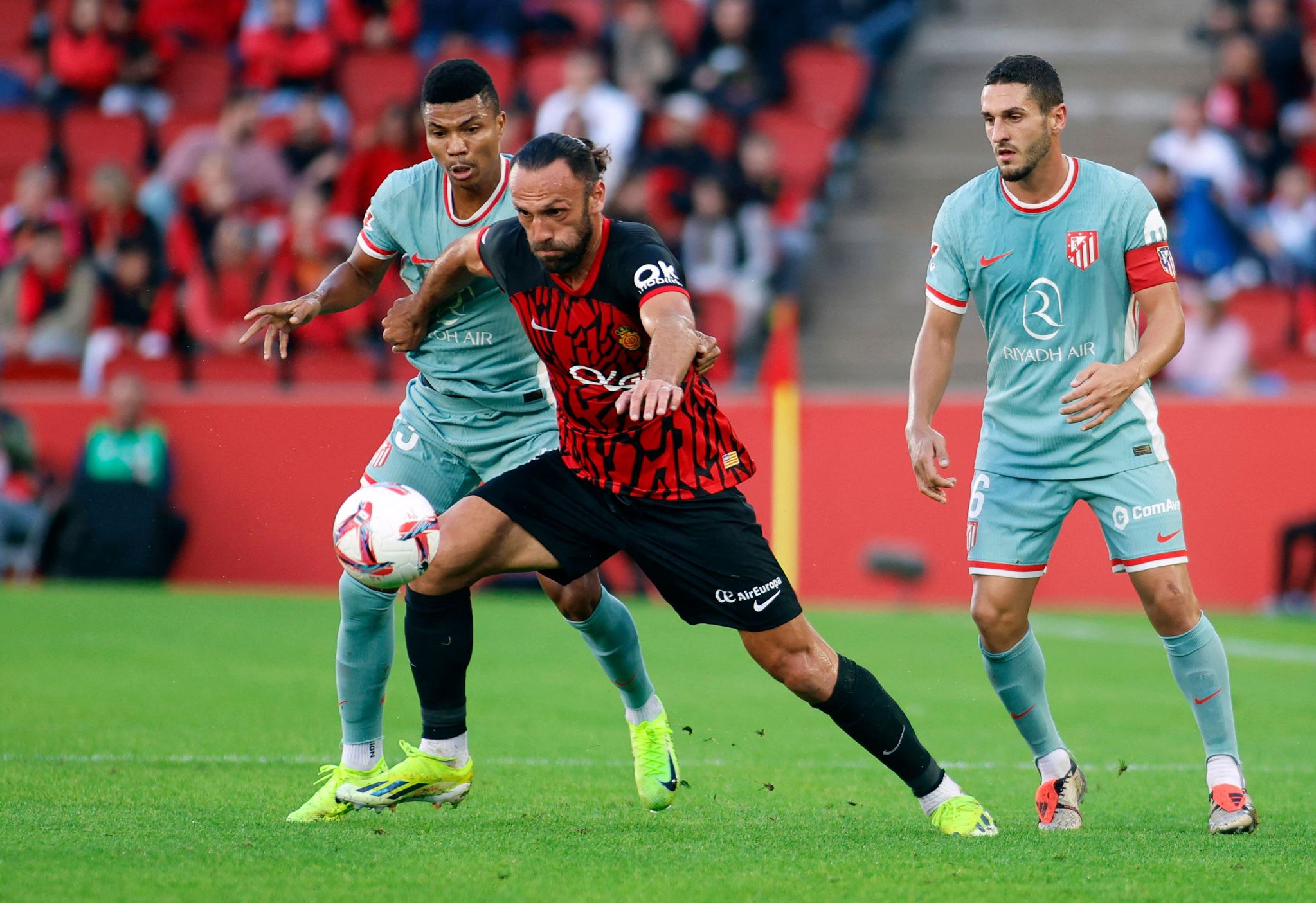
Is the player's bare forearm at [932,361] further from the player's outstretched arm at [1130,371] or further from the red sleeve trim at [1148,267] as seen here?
the red sleeve trim at [1148,267]

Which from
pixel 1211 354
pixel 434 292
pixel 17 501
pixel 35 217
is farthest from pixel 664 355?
pixel 35 217

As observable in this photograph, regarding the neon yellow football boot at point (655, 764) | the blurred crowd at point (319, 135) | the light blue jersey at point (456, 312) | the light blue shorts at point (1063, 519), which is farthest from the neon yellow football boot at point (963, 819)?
the blurred crowd at point (319, 135)

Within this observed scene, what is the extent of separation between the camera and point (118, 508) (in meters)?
13.3

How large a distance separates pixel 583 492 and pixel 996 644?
59.2 inches

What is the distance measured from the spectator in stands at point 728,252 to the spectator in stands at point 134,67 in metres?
5.84

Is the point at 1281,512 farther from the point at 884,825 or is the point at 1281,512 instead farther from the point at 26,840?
the point at 26,840

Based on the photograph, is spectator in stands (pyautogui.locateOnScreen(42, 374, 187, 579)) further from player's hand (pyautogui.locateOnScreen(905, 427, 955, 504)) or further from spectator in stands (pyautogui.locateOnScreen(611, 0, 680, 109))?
player's hand (pyautogui.locateOnScreen(905, 427, 955, 504))

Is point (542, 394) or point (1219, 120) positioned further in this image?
point (1219, 120)

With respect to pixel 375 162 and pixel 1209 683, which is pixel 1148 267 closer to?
pixel 1209 683

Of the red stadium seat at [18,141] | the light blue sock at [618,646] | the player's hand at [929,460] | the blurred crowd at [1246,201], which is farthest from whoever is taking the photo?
the red stadium seat at [18,141]

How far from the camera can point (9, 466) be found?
13492 mm

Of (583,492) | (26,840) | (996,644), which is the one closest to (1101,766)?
(996,644)

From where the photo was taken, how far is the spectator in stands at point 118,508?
43.7 ft

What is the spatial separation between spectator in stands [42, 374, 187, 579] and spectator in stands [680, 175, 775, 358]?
480 cm
